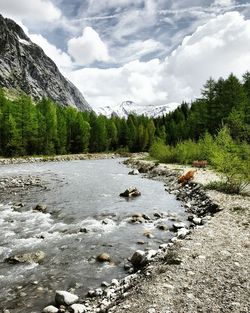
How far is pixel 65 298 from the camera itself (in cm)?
996

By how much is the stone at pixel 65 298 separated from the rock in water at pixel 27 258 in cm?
Result: 370

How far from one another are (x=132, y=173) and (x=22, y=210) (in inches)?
1058

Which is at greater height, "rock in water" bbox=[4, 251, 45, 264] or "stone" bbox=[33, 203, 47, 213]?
"stone" bbox=[33, 203, 47, 213]

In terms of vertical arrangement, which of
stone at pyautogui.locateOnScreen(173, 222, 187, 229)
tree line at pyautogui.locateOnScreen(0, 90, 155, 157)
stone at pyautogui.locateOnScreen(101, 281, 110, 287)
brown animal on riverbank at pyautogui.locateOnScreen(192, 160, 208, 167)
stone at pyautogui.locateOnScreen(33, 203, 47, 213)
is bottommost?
stone at pyautogui.locateOnScreen(101, 281, 110, 287)

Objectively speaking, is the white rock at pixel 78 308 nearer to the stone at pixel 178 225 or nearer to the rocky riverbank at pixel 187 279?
the rocky riverbank at pixel 187 279

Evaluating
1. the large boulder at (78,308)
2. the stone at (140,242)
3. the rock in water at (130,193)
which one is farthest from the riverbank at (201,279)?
the rock in water at (130,193)

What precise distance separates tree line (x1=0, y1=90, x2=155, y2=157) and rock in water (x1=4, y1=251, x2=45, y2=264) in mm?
60330

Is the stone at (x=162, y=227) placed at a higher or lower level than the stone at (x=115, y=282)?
higher

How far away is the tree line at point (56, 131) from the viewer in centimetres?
7238

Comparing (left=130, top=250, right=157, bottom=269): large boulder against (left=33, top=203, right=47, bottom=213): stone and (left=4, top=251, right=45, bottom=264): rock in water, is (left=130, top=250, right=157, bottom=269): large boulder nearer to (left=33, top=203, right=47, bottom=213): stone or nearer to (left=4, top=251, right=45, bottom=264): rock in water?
(left=4, top=251, right=45, bottom=264): rock in water

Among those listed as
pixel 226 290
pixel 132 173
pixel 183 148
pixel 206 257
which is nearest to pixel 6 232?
pixel 206 257

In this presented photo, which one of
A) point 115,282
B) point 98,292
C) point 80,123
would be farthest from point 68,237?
point 80,123

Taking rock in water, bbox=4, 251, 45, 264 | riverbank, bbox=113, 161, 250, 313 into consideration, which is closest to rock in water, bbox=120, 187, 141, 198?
riverbank, bbox=113, 161, 250, 313

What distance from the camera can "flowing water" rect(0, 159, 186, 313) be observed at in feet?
37.2
